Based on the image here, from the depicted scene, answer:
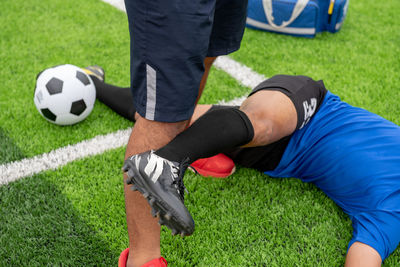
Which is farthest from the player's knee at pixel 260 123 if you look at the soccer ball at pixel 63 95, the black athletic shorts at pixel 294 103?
the soccer ball at pixel 63 95

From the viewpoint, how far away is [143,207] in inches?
57.7

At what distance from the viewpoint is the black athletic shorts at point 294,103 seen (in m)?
1.97

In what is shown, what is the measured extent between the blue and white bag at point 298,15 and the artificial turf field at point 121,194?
416 mm

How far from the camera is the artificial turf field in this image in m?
1.77

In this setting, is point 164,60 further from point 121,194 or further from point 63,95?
point 63,95

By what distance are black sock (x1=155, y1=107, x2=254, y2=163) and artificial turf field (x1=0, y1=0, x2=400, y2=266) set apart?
0.50m

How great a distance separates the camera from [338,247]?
1.85 meters

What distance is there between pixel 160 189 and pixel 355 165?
→ 3.50ft

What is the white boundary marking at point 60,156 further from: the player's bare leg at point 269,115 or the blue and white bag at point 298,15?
the blue and white bag at point 298,15

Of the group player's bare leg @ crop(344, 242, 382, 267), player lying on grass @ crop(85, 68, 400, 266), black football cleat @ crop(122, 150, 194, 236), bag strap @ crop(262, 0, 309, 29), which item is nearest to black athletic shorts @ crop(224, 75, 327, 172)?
player lying on grass @ crop(85, 68, 400, 266)

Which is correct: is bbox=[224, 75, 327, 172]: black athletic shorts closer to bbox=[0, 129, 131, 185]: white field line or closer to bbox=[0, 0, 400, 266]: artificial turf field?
bbox=[0, 0, 400, 266]: artificial turf field

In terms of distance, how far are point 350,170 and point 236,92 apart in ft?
4.03

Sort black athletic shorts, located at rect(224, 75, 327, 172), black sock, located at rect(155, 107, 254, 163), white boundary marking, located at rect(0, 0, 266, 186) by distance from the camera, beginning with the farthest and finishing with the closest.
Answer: white boundary marking, located at rect(0, 0, 266, 186)
black athletic shorts, located at rect(224, 75, 327, 172)
black sock, located at rect(155, 107, 254, 163)

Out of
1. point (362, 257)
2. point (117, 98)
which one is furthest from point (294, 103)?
point (117, 98)
